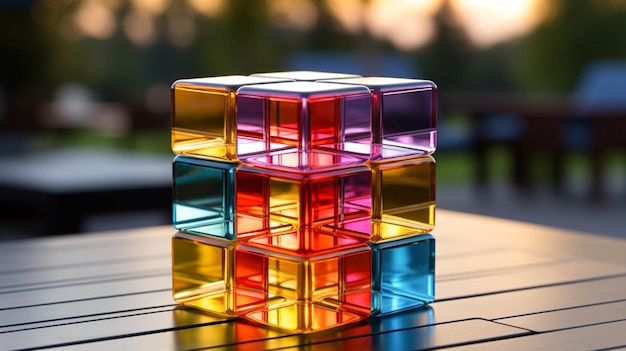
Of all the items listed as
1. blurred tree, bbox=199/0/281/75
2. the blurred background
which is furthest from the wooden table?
blurred tree, bbox=199/0/281/75

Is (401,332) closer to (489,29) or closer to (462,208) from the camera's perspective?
(462,208)

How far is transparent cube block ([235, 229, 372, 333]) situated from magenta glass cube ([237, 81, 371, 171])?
8 cm

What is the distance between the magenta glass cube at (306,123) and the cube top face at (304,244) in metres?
0.07

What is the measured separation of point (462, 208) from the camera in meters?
5.95

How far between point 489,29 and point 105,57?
433cm

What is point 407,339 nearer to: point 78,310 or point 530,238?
point 78,310

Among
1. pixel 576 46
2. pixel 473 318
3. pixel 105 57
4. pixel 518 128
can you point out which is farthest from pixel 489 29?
pixel 473 318

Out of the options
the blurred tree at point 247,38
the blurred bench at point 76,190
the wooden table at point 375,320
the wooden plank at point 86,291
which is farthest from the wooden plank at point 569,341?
the blurred tree at point 247,38

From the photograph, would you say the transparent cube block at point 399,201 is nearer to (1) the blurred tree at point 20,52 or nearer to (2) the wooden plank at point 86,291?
(2) the wooden plank at point 86,291

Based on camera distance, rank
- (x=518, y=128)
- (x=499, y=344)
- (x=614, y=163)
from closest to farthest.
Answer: (x=499, y=344) → (x=518, y=128) → (x=614, y=163)

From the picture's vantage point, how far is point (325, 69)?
7.14 meters

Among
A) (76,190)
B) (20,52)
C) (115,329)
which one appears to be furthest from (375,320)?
(20,52)

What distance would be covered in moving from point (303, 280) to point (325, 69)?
616cm

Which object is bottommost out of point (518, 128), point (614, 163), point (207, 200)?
point (614, 163)
